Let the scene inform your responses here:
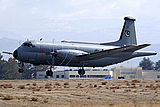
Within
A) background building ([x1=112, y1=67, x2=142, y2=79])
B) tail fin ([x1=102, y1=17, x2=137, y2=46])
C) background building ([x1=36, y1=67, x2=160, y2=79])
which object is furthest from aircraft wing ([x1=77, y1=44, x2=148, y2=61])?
background building ([x1=112, y1=67, x2=142, y2=79])

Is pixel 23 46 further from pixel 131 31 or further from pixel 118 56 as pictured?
pixel 131 31

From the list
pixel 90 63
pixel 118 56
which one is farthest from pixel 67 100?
pixel 118 56

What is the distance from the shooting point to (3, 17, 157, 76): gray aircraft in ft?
189

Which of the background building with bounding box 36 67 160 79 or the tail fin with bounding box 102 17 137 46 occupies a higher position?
the tail fin with bounding box 102 17 137 46

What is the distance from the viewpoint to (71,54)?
5953 centimetres

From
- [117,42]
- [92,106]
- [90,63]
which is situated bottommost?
[92,106]

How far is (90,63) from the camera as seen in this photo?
64375 mm

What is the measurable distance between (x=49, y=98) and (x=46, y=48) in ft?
84.5

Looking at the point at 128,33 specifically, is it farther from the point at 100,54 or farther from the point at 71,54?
the point at 71,54

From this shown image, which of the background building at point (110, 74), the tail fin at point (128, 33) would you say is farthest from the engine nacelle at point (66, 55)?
the background building at point (110, 74)

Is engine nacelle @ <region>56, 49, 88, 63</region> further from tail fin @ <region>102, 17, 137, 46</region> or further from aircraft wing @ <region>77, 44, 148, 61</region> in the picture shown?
tail fin @ <region>102, 17, 137, 46</region>

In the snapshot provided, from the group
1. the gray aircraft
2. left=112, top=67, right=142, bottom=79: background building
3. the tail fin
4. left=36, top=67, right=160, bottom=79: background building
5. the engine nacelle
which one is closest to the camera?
the gray aircraft

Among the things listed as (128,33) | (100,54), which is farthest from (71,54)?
(128,33)

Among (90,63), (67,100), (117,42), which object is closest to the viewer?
(67,100)
